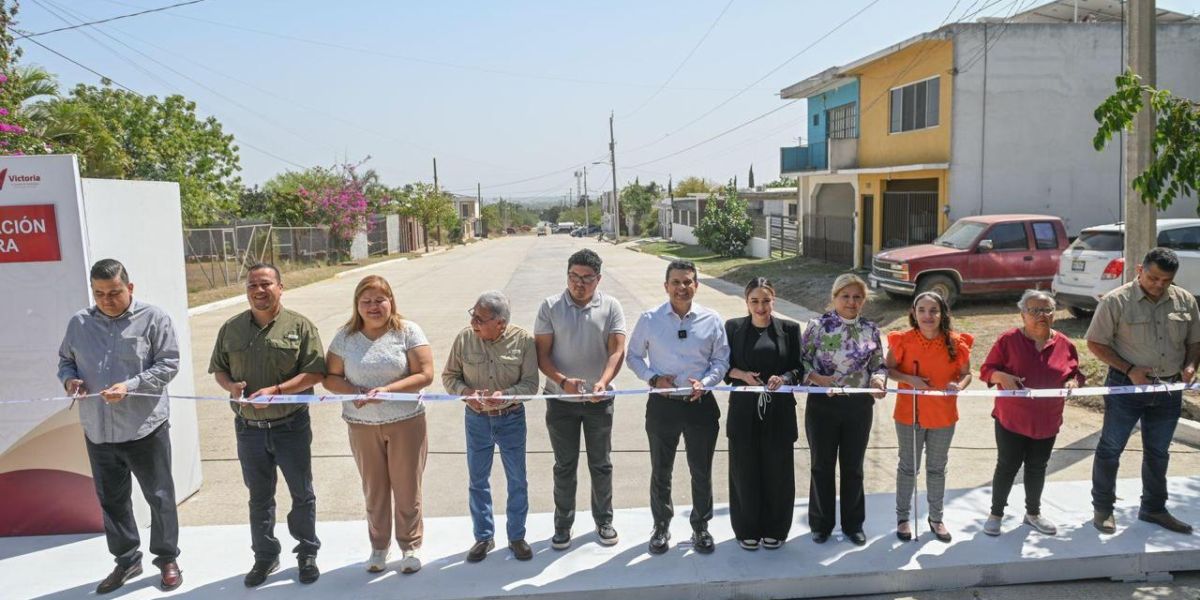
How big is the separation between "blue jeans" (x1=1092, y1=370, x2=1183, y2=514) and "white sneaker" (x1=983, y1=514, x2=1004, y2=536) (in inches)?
26.0

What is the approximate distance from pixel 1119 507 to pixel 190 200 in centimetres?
2729

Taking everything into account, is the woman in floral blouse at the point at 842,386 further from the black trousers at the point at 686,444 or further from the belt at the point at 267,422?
Result: the belt at the point at 267,422

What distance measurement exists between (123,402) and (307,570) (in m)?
1.36

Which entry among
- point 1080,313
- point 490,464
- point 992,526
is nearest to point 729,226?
point 1080,313

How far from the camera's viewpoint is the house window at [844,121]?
26.0m

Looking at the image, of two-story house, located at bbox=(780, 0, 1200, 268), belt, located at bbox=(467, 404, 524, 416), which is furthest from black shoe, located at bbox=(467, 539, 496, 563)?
two-story house, located at bbox=(780, 0, 1200, 268)

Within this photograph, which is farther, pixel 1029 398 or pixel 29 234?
pixel 29 234

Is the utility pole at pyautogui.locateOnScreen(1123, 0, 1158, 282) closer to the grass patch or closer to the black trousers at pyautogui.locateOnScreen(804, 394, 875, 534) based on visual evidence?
the black trousers at pyautogui.locateOnScreen(804, 394, 875, 534)

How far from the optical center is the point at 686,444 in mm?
5035

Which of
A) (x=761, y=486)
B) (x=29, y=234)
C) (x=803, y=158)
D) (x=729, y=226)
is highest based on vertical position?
(x=803, y=158)

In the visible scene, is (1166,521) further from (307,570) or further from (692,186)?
(692,186)

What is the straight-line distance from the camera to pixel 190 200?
88.7 ft

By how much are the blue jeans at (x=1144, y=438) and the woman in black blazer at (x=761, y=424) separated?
1.99m

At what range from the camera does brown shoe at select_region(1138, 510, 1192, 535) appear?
5242mm
